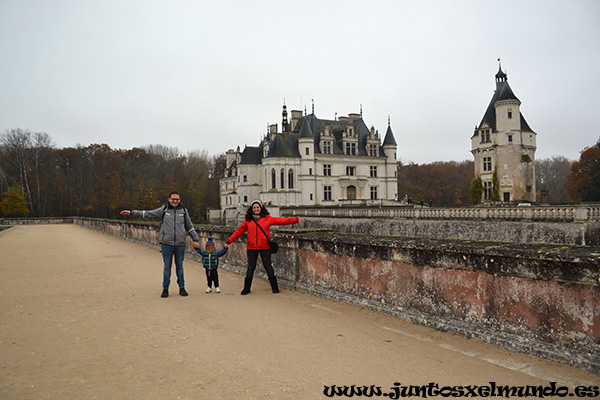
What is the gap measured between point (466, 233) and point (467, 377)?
19512 millimetres

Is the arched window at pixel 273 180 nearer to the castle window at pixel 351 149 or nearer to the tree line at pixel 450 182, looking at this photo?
the castle window at pixel 351 149

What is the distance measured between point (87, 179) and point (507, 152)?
215 feet

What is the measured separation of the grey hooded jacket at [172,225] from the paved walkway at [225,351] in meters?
1.04

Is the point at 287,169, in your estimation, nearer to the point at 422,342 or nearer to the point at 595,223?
the point at 595,223

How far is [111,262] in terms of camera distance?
12.6 m

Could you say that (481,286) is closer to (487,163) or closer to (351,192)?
(487,163)

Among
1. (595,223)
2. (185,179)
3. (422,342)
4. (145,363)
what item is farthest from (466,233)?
(185,179)

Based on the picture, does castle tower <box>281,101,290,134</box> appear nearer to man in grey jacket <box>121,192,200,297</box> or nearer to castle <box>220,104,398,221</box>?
castle <box>220,104,398,221</box>

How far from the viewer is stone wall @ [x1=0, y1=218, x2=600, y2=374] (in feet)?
12.6

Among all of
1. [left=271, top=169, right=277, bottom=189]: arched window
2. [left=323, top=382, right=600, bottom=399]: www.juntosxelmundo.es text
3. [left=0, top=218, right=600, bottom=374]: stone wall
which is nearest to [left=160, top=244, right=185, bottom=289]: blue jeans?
[left=0, top=218, right=600, bottom=374]: stone wall

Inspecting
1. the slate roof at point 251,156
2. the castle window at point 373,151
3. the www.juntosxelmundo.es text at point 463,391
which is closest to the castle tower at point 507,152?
the castle window at point 373,151

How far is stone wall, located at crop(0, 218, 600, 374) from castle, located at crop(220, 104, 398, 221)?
4741 centimetres

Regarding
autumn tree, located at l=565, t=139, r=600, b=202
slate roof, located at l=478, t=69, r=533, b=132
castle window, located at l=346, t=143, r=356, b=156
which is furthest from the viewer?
castle window, located at l=346, t=143, r=356, b=156

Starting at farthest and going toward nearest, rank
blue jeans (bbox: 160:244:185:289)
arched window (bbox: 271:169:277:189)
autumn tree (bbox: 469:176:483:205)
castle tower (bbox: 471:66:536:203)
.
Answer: arched window (bbox: 271:169:277:189) → autumn tree (bbox: 469:176:483:205) → castle tower (bbox: 471:66:536:203) → blue jeans (bbox: 160:244:185:289)
